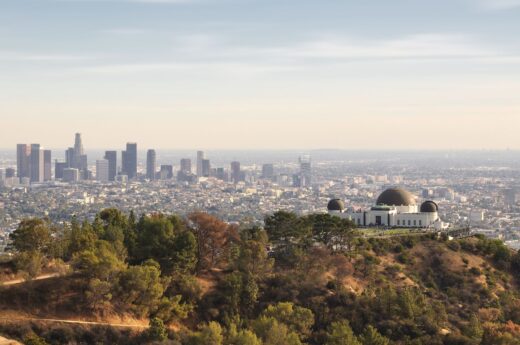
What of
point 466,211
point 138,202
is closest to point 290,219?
point 466,211

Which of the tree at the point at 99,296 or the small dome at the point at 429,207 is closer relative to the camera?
the tree at the point at 99,296

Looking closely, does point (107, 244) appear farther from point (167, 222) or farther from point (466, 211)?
point (466, 211)

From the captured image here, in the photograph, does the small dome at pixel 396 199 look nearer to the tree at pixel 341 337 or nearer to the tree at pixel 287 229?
the tree at pixel 287 229

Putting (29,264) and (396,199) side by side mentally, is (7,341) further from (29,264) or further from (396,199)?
(396,199)

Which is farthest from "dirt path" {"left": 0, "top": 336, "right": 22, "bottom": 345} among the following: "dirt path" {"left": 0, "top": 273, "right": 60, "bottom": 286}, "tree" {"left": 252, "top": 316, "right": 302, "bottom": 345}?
"tree" {"left": 252, "top": 316, "right": 302, "bottom": 345}

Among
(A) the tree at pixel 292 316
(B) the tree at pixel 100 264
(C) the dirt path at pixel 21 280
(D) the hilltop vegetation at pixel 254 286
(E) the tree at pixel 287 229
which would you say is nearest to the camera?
(D) the hilltop vegetation at pixel 254 286

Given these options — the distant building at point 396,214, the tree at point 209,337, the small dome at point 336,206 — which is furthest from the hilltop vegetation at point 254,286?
the small dome at point 336,206

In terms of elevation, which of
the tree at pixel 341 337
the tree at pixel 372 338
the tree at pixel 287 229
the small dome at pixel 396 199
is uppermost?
the small dome at pixel 396 199
